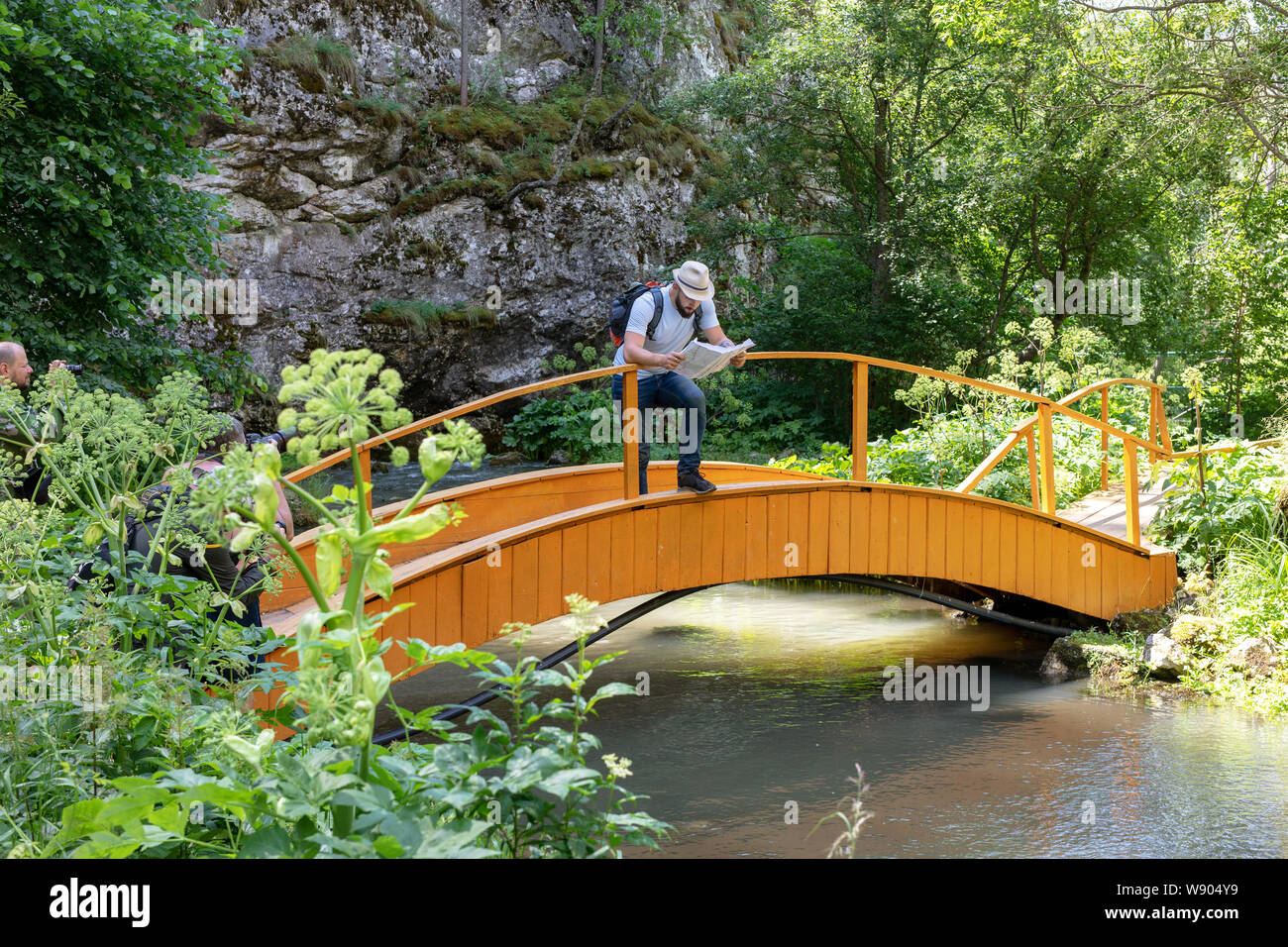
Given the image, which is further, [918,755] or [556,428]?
[556,428]

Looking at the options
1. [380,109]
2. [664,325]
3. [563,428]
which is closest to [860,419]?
[664,325]

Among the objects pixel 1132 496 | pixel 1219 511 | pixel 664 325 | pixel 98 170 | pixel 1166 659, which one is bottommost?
pixel 1166 659

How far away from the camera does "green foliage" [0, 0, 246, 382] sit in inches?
257

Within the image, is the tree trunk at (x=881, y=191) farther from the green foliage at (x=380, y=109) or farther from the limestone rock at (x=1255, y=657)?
the limestone rock at (x=1255, y=657)

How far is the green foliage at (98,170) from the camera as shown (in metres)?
6.52

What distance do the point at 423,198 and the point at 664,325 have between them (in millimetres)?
13253

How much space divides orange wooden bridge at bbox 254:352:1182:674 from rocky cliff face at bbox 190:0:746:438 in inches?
398

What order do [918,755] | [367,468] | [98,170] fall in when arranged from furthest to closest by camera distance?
[367,468]
[98,170]
[918,755]

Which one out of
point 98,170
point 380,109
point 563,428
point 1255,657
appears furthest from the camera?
point 380,109

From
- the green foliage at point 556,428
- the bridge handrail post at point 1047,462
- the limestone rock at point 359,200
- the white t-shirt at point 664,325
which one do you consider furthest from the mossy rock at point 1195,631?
the limestone rock at point 359,200

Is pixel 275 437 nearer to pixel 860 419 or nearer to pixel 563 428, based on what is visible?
pixel 860 419

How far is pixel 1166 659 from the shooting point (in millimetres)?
7336

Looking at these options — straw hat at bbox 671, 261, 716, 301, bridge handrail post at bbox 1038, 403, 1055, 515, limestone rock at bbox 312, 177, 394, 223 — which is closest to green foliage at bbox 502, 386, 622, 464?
limestone rock at bbox 312, 177, 394, 223
